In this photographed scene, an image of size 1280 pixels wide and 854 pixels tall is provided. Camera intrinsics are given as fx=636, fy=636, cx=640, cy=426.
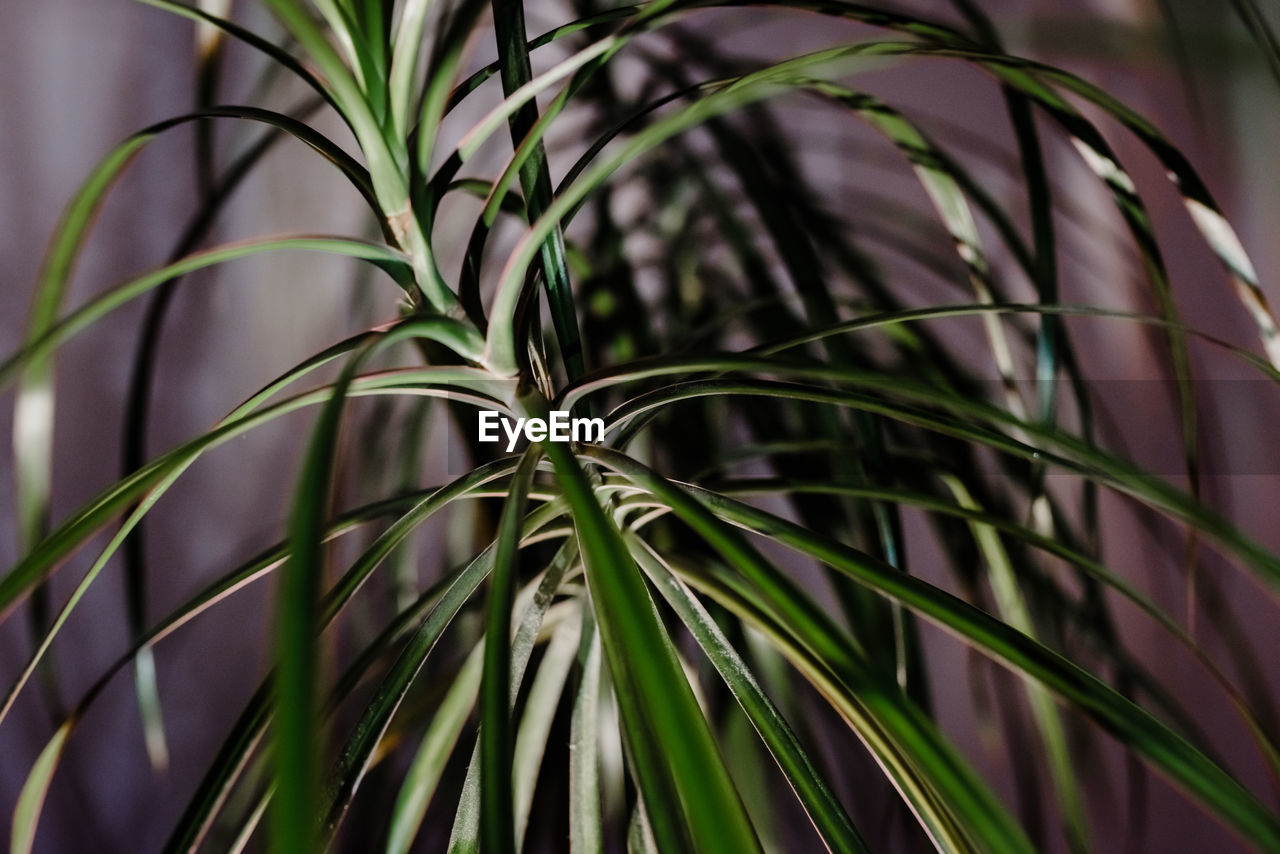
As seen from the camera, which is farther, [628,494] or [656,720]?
[628,494]

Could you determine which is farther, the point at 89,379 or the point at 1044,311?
the point at 89,379

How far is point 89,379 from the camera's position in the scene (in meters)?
0.76

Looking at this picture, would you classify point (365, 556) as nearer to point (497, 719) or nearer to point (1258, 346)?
point (497, 719)

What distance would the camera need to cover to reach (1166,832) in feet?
2.71

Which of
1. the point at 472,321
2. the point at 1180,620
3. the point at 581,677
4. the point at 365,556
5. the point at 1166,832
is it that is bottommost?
the point at 1166,832

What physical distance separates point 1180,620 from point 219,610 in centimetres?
124

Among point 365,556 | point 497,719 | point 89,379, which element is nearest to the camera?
point 497,719

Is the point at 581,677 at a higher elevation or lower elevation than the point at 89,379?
lower

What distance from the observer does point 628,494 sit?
40 cm

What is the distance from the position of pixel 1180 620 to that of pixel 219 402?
1273 mm

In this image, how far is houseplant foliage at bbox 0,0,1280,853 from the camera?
0.78ft

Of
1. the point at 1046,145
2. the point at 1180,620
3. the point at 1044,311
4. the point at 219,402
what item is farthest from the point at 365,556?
the point at 1180,620

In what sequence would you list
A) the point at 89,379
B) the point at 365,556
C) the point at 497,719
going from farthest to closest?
the point at 89,379 → the point at 365,556 → the point at 497,719

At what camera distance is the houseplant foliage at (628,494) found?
0.78 ft
